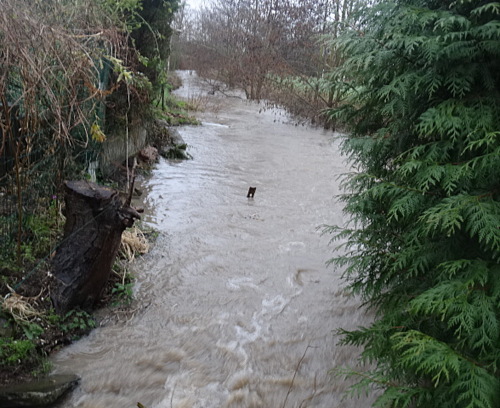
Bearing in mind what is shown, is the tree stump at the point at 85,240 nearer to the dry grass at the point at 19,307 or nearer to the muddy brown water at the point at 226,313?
the dry grass at the point at 19,307

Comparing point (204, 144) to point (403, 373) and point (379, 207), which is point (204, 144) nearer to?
point (379, 207)

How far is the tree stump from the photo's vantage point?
4.18 m

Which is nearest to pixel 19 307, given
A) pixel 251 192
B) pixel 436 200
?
pixel 436 200

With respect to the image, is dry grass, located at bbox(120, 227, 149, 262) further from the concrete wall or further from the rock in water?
Answer: the rock in water

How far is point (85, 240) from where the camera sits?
4250 millimetres

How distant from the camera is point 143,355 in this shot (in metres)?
4.03

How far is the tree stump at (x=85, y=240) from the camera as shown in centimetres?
418

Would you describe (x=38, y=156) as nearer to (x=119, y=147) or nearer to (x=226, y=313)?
(x=226, y=313)

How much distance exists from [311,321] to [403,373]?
6.26 ft

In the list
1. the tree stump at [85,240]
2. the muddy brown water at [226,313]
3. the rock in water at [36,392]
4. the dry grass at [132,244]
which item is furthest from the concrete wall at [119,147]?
the rock in water at [36,392]

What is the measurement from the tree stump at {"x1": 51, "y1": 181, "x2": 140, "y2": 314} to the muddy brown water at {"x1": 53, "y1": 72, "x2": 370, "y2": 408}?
49 centimetres

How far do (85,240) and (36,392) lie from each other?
145 centimetres

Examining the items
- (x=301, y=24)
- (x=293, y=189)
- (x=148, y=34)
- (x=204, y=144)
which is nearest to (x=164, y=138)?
(x=204, y=144)

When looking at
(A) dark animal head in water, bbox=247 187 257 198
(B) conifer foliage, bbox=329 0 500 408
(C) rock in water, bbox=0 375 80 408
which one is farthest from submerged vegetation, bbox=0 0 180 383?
(A) dark animal head in water, bbox=247 187 257 198
